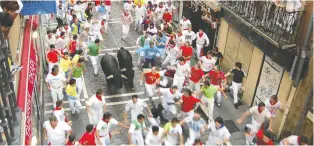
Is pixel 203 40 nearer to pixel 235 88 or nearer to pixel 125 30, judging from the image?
pixel 235 88

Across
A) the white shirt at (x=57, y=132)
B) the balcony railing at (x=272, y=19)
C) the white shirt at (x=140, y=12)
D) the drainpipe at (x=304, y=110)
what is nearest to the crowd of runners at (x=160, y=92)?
the white shirt at (x=57, y=132)

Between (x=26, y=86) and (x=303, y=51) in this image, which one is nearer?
(x=26, y=86)

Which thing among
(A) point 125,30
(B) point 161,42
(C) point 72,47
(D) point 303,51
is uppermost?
(D) point 303,51

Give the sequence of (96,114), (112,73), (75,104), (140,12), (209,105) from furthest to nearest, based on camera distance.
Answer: (140,12) < (112,73) < (75,104) < (209,105) < (96,114)

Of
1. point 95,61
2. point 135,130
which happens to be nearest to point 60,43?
point 95,61

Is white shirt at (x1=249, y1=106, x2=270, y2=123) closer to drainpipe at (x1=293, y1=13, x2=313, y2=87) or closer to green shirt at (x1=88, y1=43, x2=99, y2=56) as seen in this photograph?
drainpipe at (x1=293, y1=13, x2=313, y2=87)

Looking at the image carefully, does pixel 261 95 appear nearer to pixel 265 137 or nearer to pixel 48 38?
pixel 265 137

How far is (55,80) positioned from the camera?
11.8 metres

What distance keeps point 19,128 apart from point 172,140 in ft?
18.6

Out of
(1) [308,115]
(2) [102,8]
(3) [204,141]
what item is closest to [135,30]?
(2) [102,8]

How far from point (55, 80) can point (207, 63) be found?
5.81 metres

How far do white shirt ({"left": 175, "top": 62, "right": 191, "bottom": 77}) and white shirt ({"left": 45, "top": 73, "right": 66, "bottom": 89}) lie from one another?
4155mm

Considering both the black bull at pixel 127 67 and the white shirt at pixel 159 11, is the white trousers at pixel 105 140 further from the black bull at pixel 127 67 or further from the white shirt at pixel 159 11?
the white shirt at pixel 159 11

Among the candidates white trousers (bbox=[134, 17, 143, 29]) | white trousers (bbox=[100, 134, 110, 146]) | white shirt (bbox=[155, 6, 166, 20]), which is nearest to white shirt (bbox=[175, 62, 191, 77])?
white trousers (bbox=[100, 134, 110, 146])
